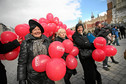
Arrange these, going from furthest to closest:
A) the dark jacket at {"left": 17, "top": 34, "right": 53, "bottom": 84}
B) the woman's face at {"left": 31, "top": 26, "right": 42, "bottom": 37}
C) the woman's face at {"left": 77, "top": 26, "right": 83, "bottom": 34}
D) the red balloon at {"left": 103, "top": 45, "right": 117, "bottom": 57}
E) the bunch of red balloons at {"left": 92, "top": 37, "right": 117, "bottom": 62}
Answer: the woman's face at {"left": 77, "top": 26, "right": 83, "bottom": 34} → the red balloon at {"left": 103, "top": 45, "right": 117, "bottom": 57} → the bunch of red balloons at {"left": 92, "top": 37, "right": 117, "bottom": 62} → the woman's face at {"left": 31, "top": 26, "right": 42, "bottom": 37} → the dark jacket at {"left": 17, "top": 34, "right": 53, "bottom": 84}

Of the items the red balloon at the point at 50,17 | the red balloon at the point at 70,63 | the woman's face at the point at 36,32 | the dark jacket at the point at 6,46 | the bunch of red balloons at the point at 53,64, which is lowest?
the red balloon at the point at 70,63

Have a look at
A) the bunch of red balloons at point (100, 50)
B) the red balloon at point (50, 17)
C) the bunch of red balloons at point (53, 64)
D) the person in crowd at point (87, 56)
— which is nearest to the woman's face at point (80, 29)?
the person in crowd at point (87, 56)

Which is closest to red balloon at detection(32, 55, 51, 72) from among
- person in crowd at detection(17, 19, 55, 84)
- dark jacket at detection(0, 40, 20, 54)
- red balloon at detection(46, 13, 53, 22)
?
person in crowd at detection(17, 19, 55, 84)

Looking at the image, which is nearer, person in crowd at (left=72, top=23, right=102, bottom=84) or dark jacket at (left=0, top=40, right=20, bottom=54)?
dark jacket at (left=0, top=40, right=20, bottom=54)

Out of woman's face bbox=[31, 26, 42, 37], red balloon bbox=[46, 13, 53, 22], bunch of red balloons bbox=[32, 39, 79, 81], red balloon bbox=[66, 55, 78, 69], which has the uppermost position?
red balloon bbox=[46, 13, 53, 22]

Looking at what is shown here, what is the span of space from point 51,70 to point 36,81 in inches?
26.1

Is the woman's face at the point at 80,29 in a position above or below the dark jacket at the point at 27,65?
above

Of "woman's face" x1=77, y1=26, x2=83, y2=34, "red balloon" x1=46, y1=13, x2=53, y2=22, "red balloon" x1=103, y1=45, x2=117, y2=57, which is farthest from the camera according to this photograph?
"red balloon" x1=46, y1=13, x2=53, y2=22

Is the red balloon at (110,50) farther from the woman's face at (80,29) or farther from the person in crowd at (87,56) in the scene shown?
the woman's face at (80,29)

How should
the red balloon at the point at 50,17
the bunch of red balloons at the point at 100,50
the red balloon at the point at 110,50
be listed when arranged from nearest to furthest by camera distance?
the bunch of red balloons at the point at 100,50 → the red balloon at the point at 110,50 → the red balloon at the point at 50,17

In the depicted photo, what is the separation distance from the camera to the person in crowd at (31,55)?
4.36ft

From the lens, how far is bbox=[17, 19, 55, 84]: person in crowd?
1.33 metres

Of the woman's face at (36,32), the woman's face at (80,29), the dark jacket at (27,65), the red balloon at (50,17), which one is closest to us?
the dark jacket at (27,65)

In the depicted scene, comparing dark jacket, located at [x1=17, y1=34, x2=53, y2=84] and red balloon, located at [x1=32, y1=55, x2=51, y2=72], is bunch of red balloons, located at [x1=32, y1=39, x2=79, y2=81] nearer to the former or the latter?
red balloon, located at [x1=32, y1=55, x2=51, y2=72]
